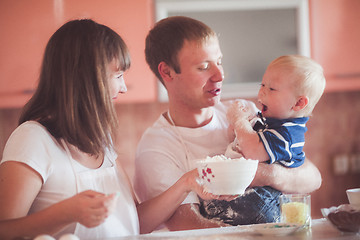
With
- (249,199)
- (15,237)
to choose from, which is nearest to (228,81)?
(249,199)

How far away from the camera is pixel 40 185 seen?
3.97 ft

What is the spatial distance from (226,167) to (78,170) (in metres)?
0.43

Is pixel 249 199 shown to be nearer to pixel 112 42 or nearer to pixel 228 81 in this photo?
pixel 112 42

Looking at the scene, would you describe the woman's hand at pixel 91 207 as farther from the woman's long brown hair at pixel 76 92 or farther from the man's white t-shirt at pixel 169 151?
the man's white t-shirt at pixel 169 151

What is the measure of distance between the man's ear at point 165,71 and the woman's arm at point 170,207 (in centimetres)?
51

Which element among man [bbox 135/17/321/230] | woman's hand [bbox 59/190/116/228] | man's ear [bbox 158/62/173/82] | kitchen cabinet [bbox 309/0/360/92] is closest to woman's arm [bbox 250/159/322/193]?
man [bbox 135/17/321/230]

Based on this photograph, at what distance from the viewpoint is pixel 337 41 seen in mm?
2959

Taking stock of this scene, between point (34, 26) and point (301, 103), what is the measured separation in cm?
170

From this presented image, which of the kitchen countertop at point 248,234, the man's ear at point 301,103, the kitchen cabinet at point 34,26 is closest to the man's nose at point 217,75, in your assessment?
the man's ear at point 301,103

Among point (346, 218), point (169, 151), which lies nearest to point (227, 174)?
point (346, 218)

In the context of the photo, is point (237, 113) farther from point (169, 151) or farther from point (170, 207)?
point (170, 207)

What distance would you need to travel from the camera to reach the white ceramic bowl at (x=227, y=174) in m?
1.19

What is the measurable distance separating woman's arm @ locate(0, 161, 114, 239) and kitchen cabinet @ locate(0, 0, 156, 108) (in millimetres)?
1530

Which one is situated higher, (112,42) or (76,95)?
(112,42)
